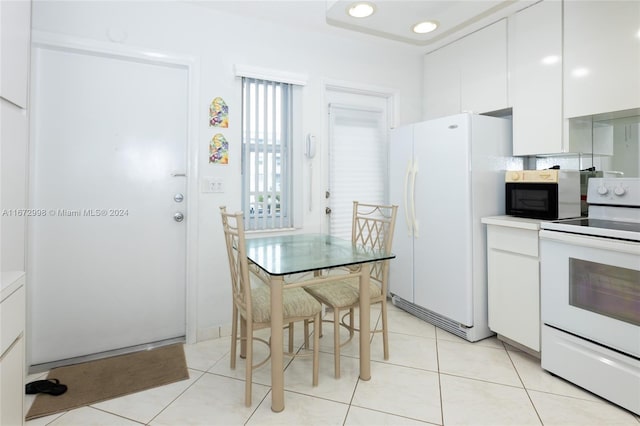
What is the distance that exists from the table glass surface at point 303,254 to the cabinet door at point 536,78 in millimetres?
1486

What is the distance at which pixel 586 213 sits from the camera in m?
2.44

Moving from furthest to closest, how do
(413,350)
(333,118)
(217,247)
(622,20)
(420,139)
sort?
Answer: (333,118) < (420,139) < (217,247) < (413,350) < (622,20)

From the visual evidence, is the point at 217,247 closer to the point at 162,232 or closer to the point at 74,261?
the point at 162,232

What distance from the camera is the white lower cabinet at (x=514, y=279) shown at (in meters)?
2.12

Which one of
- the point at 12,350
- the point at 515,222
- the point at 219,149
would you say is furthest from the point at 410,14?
the point at 12,350

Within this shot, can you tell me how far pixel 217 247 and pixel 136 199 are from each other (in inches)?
26.1

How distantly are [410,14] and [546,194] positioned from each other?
4.81ft

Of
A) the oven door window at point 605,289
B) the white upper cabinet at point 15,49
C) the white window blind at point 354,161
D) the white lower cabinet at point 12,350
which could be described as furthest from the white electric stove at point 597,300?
the white upper cabinet at point 15,49

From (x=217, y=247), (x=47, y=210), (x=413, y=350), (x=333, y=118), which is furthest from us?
(x=333, y=118)

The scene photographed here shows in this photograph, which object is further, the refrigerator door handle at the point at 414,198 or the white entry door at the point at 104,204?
the refrigerator door handle at the point at 414,198

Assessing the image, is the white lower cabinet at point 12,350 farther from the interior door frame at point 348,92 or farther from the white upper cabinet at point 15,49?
the interior door frame at point 348,92

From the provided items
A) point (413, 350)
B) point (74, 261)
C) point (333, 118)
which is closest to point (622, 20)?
point (333, 118)

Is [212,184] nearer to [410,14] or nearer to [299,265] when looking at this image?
→ [299,265]

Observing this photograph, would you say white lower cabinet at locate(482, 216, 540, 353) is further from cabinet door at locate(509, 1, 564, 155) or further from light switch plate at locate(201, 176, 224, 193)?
light switch plate at locate(201, 176, 224, 193)
